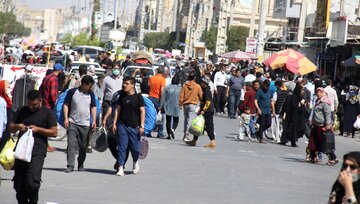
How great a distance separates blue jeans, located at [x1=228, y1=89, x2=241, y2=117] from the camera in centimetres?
3712

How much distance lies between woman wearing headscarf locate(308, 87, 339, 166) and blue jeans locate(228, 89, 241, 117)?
14885 millimetres

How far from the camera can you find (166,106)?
25.8m

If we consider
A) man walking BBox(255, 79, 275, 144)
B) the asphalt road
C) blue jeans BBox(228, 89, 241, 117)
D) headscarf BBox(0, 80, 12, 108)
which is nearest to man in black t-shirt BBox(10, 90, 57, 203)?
the asphalt road

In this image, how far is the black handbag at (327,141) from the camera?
21.5 metres

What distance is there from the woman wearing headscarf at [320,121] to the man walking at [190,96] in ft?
10.4

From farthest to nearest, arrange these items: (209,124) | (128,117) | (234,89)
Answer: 1. (234,89)
2. (209,124)
3. (128,117)

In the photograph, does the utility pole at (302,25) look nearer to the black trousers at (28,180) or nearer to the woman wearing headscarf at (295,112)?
the woman wearing headscarf at (295,112)

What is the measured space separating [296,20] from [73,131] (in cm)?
6035

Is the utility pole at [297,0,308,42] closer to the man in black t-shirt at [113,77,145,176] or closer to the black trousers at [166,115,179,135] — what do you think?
the black trousers at [166,115,179,135]

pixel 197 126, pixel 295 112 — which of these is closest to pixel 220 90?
pixel 295 112

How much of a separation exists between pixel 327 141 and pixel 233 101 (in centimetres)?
1590

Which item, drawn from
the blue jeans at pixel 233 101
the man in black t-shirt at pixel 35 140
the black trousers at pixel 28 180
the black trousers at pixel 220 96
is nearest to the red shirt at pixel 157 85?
the blue jeans at pixel 233 101

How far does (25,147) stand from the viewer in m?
12.1

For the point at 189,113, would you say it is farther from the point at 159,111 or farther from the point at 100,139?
the point at 100,139
